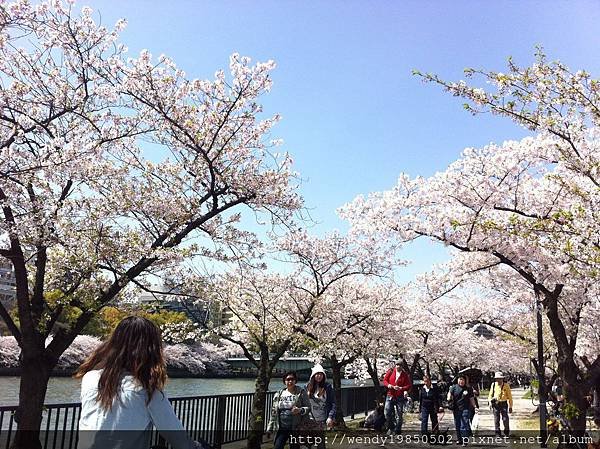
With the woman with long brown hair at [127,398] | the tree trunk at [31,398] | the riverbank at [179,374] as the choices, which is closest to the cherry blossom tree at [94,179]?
the tree trunk at [31,398]

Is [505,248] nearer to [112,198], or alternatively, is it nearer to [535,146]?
[535,146]

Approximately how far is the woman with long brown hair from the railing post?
24.5 feet

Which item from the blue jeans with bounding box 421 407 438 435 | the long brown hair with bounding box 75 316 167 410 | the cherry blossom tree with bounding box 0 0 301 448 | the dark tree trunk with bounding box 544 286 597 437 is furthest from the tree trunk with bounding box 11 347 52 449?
the dark tree trunk with bounding box 544 286 597 437

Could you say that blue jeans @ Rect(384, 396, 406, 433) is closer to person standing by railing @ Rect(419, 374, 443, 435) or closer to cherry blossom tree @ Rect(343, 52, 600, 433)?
person standing by railing @ Rect(419, 374, 443, 435)

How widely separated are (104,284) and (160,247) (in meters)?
2.37

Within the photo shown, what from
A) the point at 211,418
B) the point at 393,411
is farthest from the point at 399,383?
the point at 211,418

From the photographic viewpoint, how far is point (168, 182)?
9.17m

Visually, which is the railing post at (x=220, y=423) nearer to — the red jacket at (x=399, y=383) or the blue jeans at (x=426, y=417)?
the red jacket at (x=399, y=383)

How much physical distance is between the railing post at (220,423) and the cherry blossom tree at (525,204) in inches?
205

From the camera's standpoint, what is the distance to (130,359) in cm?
254

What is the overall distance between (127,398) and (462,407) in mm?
10593

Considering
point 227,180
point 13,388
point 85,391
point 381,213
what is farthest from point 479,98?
point 13,388

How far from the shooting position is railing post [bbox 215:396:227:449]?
938 centimetres

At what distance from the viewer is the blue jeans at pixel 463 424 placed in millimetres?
11469
